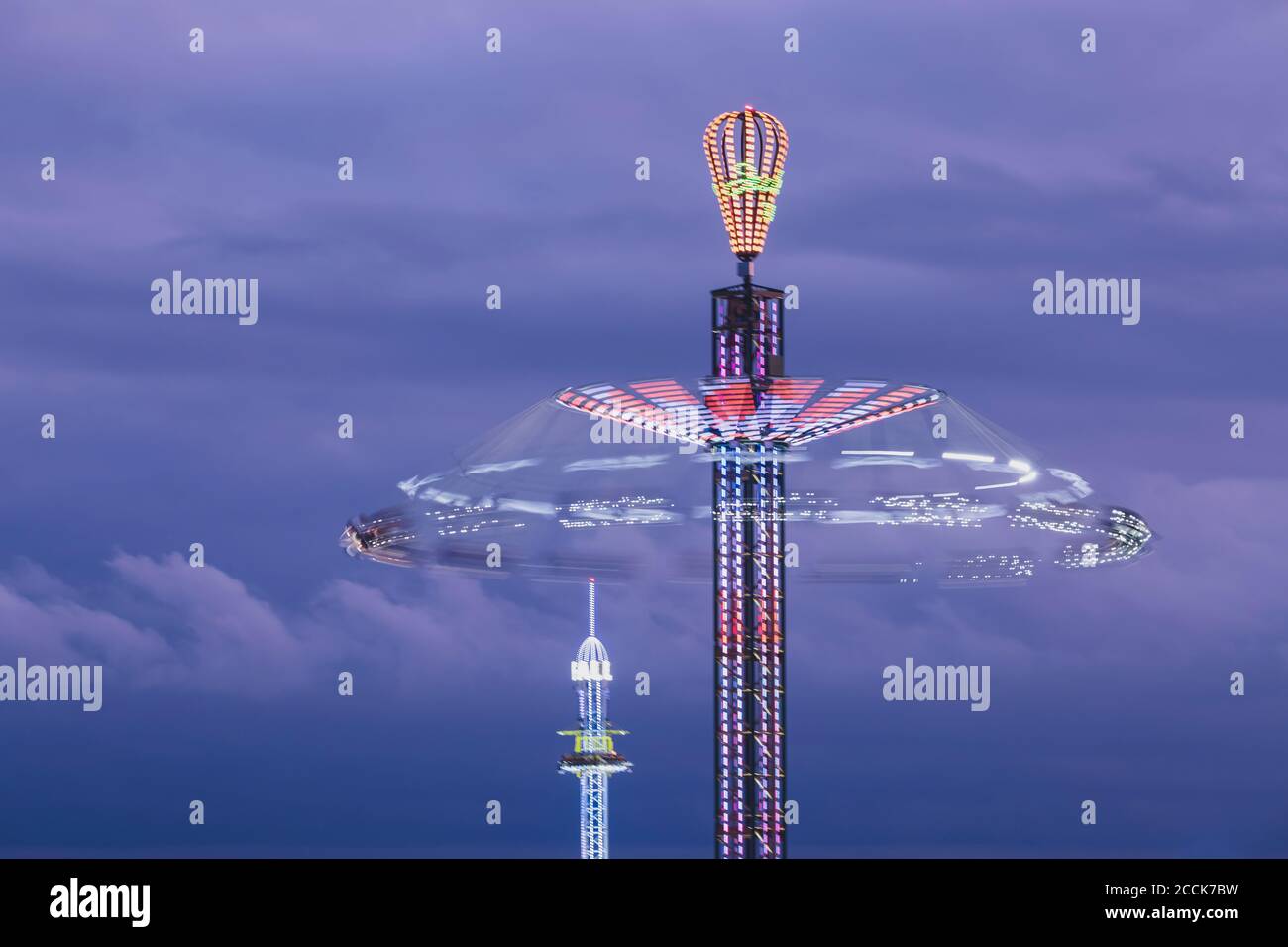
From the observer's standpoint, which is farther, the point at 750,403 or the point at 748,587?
→ the point at 748,587

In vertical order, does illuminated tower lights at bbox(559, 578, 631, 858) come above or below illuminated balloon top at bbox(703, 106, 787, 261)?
below

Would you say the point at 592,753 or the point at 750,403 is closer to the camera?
the point at 750,403

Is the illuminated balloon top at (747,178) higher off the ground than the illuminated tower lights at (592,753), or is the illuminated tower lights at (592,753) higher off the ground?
the illuminated balloon top at (747,178)

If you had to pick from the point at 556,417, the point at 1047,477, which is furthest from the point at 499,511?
the point at 1047,477

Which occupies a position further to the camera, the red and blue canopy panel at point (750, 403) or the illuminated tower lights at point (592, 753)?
the illuminated tower lights at point (592, 753)
